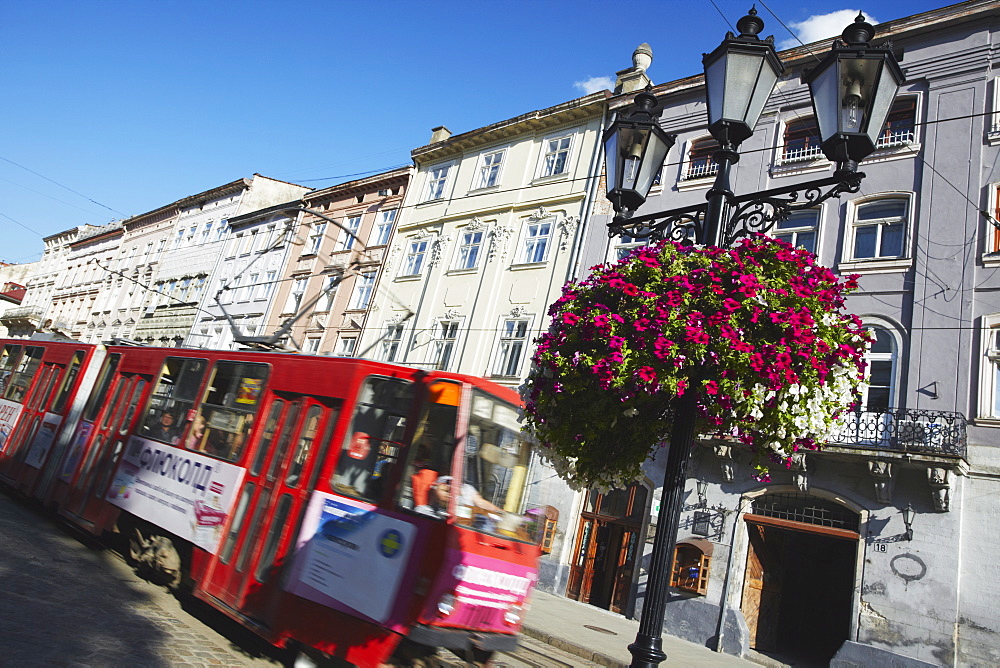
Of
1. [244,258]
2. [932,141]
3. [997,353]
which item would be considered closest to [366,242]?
[244,258]

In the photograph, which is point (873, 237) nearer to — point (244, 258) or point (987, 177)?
point (987, 177)

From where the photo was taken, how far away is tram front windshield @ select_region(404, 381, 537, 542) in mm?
6695

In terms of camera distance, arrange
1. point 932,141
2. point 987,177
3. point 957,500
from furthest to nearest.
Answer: point 932,141 < point 987,177 < point 957,500

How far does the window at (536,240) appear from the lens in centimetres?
2234

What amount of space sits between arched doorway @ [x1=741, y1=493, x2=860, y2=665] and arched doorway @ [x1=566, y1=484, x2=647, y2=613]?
2941 millimetres

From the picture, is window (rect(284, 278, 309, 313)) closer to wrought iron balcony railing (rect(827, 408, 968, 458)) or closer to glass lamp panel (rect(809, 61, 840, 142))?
wrought iron balcony railing (rect(827, 408, 968, 458))

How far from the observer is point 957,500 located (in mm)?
12695

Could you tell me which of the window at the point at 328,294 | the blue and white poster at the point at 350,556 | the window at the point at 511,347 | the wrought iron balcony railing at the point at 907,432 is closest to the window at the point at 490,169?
the window at the point at 511,347

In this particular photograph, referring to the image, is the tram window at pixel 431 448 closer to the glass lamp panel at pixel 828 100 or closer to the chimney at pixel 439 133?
the glass lamp panel at pixel 828 100

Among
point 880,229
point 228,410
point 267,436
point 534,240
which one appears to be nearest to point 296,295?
point 534,240

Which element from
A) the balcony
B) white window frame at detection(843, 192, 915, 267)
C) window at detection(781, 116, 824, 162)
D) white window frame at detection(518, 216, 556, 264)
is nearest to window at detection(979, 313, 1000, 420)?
white window frame at detection(843, 192, 915, 267)

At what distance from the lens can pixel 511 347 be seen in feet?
70.8

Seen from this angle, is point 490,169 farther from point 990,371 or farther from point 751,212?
point 751,212

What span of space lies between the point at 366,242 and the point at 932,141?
2017 cm
